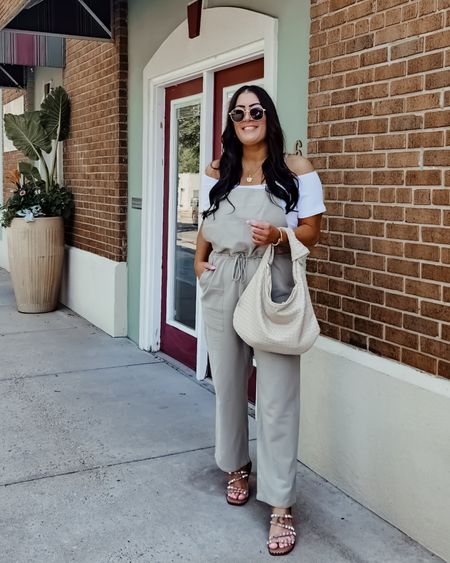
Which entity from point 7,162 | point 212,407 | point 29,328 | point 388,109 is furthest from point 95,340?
point 7,162

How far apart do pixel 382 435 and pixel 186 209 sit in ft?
10.6

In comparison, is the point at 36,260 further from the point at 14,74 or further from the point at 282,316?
the point at 282,316

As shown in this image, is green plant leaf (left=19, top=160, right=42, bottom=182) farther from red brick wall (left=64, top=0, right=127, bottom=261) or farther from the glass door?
the glass door

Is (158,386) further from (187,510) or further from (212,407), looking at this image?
(187,510)

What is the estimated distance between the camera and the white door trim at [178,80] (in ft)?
15.3

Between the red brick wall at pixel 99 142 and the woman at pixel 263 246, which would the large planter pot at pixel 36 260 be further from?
the woman at pixel 263 246

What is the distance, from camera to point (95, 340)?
23.2ft

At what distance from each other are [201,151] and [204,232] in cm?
246

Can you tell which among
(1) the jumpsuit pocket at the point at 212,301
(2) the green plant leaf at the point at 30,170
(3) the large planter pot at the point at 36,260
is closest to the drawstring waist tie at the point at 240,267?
(1) the jumpsuit pocket at the point at 212,301

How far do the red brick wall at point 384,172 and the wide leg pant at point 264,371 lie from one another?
554mm

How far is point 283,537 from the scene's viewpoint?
3.17 meters

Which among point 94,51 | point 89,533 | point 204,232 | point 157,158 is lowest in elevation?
point 89,533

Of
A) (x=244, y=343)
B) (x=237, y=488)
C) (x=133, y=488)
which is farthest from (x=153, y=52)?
(x=237, y=488)

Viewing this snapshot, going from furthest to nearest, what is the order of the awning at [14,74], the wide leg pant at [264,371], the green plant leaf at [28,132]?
the awning at [14,74] → the green plant leaf at [28,132] → the wide leg pant at [264,371]
